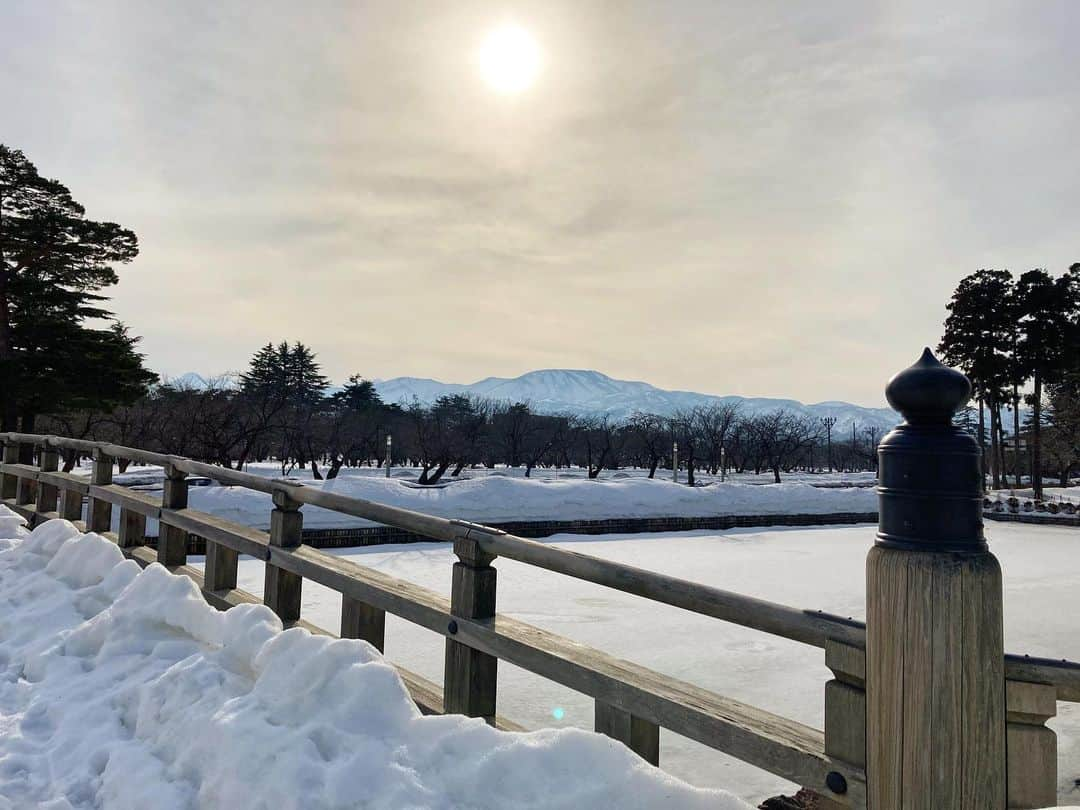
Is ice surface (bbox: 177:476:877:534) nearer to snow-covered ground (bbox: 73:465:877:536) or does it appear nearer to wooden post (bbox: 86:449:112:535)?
snow-covered ground (bbox: 73:465:877:536)

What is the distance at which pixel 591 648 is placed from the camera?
7.04ft

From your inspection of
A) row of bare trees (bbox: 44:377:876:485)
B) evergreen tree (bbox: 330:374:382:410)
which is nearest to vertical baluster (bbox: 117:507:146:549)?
row of bare trees (bbox: 44:377:876:485)

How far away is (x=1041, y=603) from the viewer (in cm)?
848

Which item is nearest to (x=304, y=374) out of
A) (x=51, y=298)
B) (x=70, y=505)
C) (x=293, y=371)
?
(x=293, y=371)

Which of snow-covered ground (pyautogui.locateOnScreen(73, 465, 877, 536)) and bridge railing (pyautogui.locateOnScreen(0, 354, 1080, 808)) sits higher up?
bridge railing (pyautogui.locateOnScreen(0, 354, 1080, 808))

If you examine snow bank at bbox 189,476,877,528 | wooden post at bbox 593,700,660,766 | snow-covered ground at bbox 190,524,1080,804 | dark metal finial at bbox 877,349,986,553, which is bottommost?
snow-covered ground at bbox 190,524,1080,804

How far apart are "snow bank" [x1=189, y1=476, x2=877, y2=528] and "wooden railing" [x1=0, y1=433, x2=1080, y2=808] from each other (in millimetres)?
10901

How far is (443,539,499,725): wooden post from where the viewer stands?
7.71ft

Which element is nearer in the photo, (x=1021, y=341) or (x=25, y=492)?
(x=25, y=492)

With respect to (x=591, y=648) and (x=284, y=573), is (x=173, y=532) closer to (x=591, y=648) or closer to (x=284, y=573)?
(x=284, y=573)

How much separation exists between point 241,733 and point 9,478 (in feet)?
23.2

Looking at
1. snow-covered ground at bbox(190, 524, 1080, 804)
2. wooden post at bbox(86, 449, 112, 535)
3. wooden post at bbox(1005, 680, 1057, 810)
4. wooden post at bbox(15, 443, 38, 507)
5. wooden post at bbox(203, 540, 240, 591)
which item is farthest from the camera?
wooden post at bbox(15, 443, 38, 507)

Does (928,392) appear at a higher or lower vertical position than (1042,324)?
lower

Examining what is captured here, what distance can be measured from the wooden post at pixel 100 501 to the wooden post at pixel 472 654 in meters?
4.04
